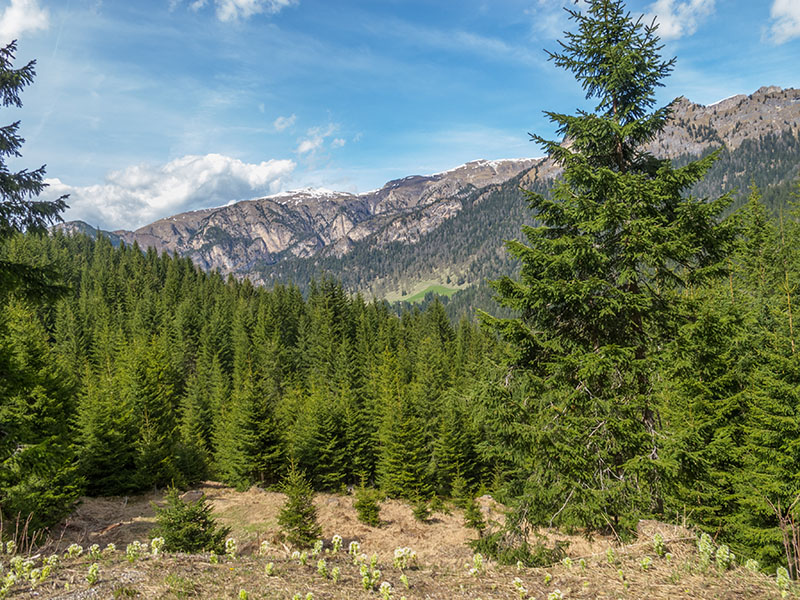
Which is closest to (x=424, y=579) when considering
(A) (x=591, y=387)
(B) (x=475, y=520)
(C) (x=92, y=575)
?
(C) (x=92, y=575)

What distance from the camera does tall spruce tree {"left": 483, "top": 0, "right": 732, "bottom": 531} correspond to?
8.66 metres

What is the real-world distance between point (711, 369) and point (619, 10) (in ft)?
26.8

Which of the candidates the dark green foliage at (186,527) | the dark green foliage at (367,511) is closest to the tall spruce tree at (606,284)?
the dark green foliage at (186,527)

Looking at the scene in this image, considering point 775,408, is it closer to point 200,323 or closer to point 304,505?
point 304,505

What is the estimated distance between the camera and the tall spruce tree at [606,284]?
866cm

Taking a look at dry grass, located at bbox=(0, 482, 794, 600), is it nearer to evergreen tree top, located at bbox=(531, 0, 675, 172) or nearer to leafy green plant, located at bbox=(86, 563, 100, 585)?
leafy green plant, located at bbox=(86, 563, 100, 585)

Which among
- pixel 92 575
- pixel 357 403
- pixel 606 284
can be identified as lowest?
pixel 357 403

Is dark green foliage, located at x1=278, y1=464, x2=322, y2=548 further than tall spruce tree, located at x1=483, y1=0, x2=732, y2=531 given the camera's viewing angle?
Yes

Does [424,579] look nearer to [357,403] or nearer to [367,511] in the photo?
[367,511]

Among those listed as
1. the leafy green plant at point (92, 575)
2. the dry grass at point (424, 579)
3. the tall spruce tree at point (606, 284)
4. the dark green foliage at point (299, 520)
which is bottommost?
the dark green foliage at point (299, 520)

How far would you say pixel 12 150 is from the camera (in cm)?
961

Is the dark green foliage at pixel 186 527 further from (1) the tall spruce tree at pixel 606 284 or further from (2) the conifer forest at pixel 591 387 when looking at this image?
(1) the tall spruce tree at pixel 606 284

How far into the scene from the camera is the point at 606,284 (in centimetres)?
862

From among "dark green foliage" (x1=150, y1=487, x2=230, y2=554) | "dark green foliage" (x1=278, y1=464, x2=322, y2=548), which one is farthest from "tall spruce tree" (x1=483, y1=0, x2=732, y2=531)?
"dark green foliage" (x1=278, y1=464, x2=322, y2=548)
